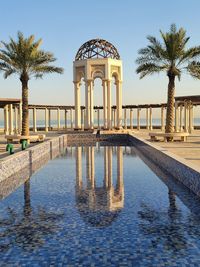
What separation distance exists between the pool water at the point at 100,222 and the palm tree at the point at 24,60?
13.3 meters

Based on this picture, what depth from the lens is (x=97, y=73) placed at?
38.5 meters

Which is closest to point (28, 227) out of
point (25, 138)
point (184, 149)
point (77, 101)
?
point (184, 149)

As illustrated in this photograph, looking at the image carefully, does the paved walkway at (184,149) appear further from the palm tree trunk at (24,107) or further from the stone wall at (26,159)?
the palm tree trunk at (24,107)

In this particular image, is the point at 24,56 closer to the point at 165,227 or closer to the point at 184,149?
the point at 184,149

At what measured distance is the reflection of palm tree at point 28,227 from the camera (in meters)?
6.04

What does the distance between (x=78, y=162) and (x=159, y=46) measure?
12.0 metres

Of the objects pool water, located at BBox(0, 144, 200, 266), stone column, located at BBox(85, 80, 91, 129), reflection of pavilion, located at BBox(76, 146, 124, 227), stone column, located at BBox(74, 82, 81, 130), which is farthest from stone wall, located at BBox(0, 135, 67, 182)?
stone column, located at BBox(74, 82, 81, 130)

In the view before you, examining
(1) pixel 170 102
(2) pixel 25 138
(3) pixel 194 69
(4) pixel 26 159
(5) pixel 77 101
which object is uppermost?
(3) pixel 194 69

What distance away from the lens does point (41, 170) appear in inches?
567

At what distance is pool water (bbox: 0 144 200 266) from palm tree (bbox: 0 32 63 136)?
526 inches

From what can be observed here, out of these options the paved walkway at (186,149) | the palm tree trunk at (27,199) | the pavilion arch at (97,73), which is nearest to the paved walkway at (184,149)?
the paved walkway at (186,149)

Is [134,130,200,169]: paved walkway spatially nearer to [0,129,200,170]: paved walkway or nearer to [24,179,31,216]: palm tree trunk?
[0,129,200,170]: paved walkway

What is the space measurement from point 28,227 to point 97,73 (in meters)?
32.6

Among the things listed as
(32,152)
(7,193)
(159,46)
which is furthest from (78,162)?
→ (159,46)
